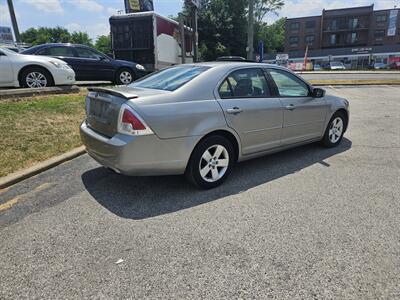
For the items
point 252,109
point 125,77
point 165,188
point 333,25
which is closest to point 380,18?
point 333,25

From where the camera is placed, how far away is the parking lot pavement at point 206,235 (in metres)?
2.25

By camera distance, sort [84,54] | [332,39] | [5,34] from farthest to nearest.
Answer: [332,39]
[5,34]
[84,54]

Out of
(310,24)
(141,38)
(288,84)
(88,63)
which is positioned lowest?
(288,84)

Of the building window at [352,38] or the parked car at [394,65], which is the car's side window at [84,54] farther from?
the building window at [352,38]

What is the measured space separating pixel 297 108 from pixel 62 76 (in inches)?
266

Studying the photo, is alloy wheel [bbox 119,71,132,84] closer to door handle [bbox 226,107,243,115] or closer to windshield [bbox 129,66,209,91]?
windshield [bbox 129,66,209,91]

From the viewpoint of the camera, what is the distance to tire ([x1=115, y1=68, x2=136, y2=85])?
36.4 ft

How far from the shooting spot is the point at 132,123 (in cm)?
326

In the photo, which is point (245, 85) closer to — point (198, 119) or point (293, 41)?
point (198, 119)

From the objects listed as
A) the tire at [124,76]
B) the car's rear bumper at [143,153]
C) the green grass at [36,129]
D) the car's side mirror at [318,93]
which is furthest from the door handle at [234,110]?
the tire at [124,76]

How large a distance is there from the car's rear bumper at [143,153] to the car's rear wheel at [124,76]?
26.2ft

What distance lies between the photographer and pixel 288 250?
264 cm

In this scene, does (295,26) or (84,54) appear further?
(295,26)

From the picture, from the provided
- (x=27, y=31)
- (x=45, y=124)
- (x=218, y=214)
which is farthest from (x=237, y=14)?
(x=27, y=31)
